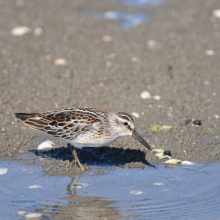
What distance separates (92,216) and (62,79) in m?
5.99

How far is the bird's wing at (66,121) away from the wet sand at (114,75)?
2.36 feet

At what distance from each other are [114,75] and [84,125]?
4.41 meters

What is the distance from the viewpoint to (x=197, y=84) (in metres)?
11.6

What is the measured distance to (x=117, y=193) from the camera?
6.98m

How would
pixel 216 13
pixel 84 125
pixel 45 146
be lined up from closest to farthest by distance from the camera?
pixel 84 125 → pixel 45 146 → pixel 216 13

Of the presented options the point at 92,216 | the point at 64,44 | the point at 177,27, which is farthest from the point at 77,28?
Answer: the point at 92,216

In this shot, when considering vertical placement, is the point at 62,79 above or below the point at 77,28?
below

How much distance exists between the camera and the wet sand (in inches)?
347

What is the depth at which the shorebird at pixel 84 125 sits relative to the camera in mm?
7672

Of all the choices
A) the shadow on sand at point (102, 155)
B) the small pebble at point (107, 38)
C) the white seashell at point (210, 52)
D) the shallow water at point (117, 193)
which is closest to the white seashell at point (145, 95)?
the shadow on sand at point (102, 155)

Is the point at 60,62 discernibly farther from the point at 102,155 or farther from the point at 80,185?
the point at 80,185

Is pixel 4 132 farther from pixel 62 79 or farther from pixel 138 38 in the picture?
pixel 138 38

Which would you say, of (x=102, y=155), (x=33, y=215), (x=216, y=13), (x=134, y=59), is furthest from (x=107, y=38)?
(x=33, y=215)

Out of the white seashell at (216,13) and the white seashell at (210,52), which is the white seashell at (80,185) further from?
the white seashell at (216,13)
